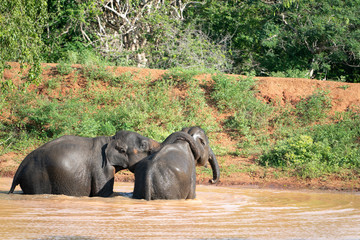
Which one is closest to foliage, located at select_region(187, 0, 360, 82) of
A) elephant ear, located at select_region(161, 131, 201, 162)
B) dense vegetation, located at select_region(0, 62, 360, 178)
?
dense vegetation, located at select_region(0, 62, 360, 178)

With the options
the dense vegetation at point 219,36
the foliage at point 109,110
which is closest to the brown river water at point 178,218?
the foliage at point 109,110

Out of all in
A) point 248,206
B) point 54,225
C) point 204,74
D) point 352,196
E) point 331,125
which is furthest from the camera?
point 204,74

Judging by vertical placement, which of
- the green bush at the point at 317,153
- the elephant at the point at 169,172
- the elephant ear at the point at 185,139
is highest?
the elephant ear at the point at 185,139

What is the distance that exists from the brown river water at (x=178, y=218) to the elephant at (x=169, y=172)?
0.20 m

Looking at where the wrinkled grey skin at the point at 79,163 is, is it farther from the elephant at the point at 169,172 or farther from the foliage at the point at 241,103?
the foliage at the point at 241,103

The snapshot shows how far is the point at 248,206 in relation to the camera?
8.45 metres

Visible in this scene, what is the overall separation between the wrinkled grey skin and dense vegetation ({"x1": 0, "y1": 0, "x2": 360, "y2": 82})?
33.4 feet

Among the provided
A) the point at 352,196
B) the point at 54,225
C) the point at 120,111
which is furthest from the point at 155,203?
the point at 120,111

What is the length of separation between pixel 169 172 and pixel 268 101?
9.31m

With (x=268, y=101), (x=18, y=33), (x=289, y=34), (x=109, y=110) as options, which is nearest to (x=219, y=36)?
(x=289, y=34)

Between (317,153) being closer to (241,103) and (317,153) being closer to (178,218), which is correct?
(241,103)

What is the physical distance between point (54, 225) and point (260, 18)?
56.7 feet

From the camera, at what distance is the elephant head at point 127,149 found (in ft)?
29.7

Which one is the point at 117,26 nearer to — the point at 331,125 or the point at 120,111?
the point at 120,111
